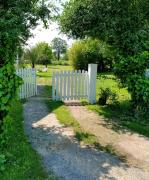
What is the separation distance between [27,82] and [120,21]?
18.4ft

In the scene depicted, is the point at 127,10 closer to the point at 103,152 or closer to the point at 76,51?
the point at 103,152

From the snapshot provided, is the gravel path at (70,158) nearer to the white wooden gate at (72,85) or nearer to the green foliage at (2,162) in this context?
the green foliage at (2,162)

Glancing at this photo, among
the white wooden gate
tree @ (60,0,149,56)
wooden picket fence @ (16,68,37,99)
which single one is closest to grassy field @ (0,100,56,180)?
tree @ (60,0,149,56)

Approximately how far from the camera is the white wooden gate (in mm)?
13680

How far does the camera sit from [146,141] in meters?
8.26

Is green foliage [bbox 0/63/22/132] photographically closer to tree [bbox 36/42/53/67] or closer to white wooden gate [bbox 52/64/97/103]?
white wooden gate [bbox 52/64/97/103]

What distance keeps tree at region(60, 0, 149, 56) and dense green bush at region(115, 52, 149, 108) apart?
0.99 ft

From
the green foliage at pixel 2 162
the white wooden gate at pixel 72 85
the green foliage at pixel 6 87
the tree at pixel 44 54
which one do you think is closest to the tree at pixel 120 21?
the white wooden gate at pixel 72 85

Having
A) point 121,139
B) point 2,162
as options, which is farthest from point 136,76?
point 2,162

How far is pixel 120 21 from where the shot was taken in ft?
35.2

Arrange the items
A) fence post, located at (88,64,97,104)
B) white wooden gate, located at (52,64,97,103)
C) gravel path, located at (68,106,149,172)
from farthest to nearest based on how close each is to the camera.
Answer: white wooden gate, located at (52,64,97,103), fence post, located at (88,64,97,104), gravel path, located at (68,106,149,172)

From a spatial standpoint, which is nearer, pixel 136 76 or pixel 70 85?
pixel 136 76

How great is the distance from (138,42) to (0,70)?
5654 millimetres

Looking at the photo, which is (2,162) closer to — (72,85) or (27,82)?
(72,85)
